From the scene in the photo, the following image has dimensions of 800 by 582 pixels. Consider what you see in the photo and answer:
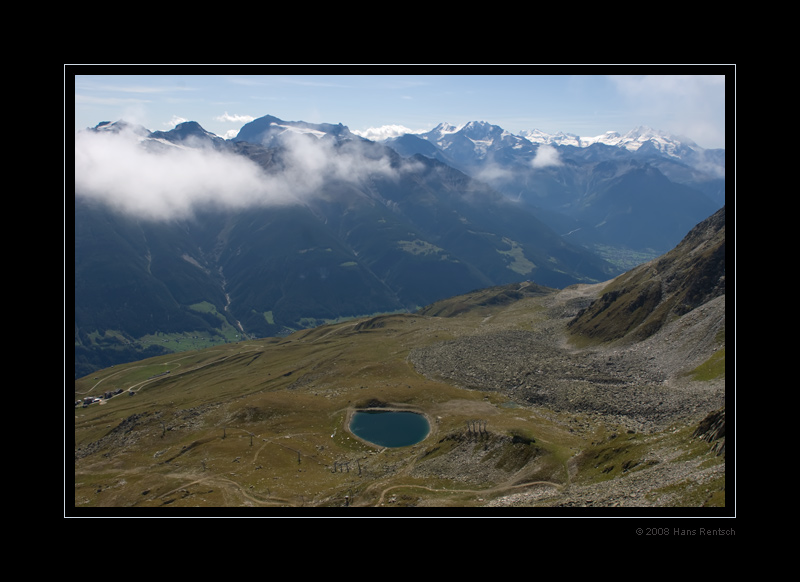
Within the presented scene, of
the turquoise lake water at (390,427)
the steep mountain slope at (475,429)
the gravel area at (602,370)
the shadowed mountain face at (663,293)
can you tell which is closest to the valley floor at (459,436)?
the steep mountain slope at (475,429)

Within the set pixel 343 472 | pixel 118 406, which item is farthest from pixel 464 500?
pixel 118 406

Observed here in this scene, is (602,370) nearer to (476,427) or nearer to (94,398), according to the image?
(476,427)

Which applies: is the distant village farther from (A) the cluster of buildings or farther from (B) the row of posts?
(B) the row of posts

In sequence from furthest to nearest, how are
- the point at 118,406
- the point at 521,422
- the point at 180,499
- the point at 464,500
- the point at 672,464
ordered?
the point at 118,406
the point at 521,422
the point at 180,499
the point at 464,500
the point at 672,464

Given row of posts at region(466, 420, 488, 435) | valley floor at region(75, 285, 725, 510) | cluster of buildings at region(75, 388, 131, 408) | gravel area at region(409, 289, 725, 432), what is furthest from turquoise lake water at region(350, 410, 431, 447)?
cluster of buildings at region(75, 388, 131, 408)

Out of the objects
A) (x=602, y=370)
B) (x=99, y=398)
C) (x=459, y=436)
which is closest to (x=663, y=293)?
(x=602, y=370)

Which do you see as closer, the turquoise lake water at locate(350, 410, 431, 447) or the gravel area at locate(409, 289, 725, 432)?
the gravel area at locate(409, 289, 725, 432)

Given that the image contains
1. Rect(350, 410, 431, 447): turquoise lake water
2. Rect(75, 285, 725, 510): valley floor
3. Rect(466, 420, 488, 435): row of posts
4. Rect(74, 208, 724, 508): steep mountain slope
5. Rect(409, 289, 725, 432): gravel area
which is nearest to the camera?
Rect(74, 208, 724, 508): steep mountain slope
